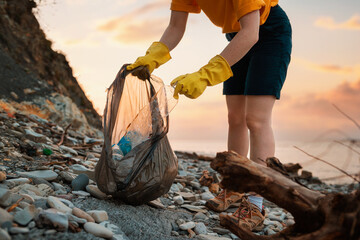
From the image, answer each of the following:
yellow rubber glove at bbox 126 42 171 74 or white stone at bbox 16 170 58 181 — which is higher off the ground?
yellow rubber glove at bbox 126 42 171 74

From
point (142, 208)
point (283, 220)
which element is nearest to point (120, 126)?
point (142, 208)

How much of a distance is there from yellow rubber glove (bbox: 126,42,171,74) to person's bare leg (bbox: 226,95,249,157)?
691mm

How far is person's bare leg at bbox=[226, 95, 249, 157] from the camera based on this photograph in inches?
111

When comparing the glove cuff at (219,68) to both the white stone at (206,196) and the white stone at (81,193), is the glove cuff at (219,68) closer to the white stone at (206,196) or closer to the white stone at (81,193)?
the white stone at (81,193)

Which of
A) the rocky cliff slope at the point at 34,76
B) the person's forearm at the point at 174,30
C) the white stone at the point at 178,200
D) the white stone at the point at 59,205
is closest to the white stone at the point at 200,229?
the white stone at the point at 178,200

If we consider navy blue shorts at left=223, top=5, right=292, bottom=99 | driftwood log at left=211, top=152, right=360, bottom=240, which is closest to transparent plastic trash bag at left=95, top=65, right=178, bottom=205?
driftwood log at left=211, top=152, right=360, bottom=240

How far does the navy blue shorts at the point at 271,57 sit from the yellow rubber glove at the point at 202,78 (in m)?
0.39

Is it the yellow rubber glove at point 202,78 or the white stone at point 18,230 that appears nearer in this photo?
the white stone at point 18,230

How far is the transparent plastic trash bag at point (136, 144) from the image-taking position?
206cm

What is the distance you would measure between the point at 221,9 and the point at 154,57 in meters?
0.63

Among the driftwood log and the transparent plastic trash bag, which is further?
the transparent plastic trash bag

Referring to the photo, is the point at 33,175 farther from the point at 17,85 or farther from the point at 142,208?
the point at 17,85

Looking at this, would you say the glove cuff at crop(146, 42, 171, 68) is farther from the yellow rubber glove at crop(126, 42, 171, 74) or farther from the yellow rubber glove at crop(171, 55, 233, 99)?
the yellow rubber glove at crop(171, 55, 233, 99)

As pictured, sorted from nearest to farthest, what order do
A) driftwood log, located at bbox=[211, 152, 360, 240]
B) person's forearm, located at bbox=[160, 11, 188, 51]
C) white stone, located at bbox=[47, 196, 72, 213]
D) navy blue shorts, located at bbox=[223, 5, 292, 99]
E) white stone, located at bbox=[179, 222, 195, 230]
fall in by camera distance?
driftwood log, located at bbox=[211, 152, 360, 240] → white stone, located at bbox=[47, 196, 72, 213] → white stone, located at bbox=[179, 222, 195, 230] → navy blue shorts, located at bbox=[223, 5, 292, 99] → person's forearm, located at bbox=[160, 11, 188, 51]
